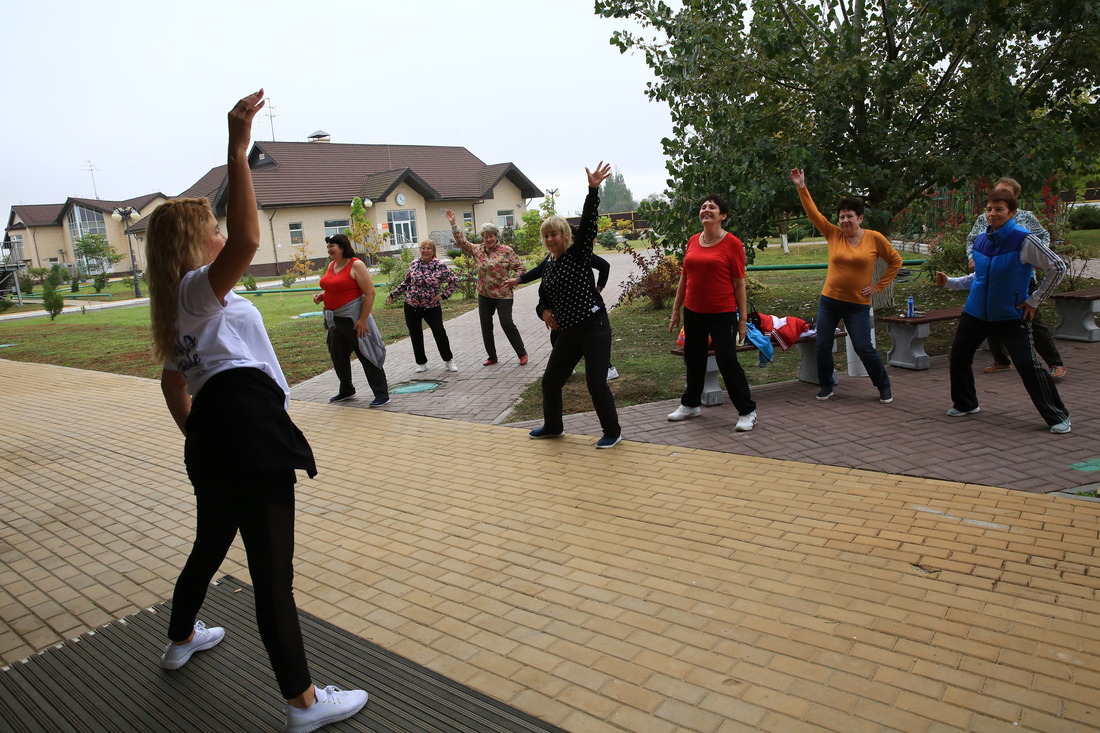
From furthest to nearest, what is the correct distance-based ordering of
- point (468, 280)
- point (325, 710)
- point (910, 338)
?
1. point (468, 280)
2. point (910, 338)
3. point (325, 710)

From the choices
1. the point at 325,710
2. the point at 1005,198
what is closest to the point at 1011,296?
the point at 1005,198

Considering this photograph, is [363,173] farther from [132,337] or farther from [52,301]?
[132,337]

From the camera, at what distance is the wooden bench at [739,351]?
752 centimetres

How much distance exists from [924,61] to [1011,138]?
4.55 feet

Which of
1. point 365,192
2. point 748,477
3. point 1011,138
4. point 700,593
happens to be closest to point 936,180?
point 1011,138

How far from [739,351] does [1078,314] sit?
470cm

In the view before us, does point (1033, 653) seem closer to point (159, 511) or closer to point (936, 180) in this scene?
point (159, 511)

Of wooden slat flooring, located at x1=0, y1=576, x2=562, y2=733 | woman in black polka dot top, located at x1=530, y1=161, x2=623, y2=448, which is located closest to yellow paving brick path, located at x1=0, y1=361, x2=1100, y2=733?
wooden slat flooring, located at x1=0, y1=576, x2=562, y2=733

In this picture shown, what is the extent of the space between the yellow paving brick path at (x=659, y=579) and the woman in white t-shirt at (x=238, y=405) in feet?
2.88

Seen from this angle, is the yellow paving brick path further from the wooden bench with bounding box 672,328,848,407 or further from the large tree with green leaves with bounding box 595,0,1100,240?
the large tree with green leaves with bounding box 595,0,1100,240

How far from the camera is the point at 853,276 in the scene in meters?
7.07

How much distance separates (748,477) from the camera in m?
5.48

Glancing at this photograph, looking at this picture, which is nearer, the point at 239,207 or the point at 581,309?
the point at 239,207

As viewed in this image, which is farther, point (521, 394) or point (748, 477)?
point (521, 394)
